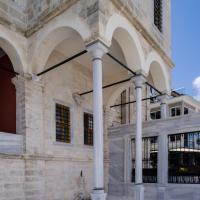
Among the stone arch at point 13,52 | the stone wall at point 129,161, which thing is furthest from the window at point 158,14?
the stone arch at point 13,52

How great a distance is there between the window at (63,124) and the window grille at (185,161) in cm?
413

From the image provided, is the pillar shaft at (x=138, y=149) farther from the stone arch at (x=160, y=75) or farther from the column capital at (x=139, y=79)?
the stone arch at (x=160, y=75)

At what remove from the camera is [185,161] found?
10.9 metres

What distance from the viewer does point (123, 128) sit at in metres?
12.2

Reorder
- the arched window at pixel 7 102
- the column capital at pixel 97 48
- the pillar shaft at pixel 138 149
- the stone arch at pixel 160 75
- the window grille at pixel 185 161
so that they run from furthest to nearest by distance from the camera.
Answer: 1. the stone arch at pixel 160 75
2. the window grille at pixel 185 161
3. the arched window at pixel 7 102
4. the pillar shaft at pixel 138 149
5. the column capital at pixel 97 48

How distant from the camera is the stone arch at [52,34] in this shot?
25.6 feet

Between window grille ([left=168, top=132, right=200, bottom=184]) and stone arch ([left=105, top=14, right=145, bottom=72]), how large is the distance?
326 centimetres

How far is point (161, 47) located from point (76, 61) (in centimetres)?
377

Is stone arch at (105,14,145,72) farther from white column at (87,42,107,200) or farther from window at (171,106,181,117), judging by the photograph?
window at (171,106,181,117)

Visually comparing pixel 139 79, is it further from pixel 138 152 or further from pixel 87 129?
pixel 87 129

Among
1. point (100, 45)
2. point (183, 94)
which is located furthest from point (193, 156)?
point (183, 94)

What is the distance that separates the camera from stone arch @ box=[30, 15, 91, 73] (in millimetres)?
7793

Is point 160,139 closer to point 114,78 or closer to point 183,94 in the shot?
point 114,78

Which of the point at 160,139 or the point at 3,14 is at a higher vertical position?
the point at 3,14
